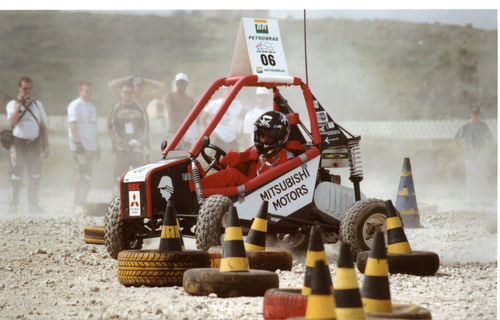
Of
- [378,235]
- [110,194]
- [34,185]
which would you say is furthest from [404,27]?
[378,235]

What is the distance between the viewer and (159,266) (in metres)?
7.02

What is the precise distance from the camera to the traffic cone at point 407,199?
1117 centimetres

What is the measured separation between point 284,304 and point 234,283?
100cm

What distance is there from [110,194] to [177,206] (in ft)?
33.8

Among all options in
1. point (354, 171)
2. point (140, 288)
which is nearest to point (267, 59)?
point (354, 171)

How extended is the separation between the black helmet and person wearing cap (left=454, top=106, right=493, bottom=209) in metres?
7.38

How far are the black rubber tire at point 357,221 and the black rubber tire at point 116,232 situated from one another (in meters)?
2.01

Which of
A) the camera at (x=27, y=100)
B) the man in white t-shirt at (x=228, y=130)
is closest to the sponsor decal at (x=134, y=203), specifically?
the man in white t-shirt at (x=228, y=130)

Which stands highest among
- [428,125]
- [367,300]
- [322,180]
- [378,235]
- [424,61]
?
[424,61]

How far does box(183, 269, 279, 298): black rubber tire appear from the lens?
632cm

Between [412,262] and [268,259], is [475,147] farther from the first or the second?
[268,259]

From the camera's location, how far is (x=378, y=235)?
509 cm

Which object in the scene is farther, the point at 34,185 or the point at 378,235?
the point at 34,185

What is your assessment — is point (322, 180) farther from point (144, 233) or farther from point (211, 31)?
point (211, 31)
